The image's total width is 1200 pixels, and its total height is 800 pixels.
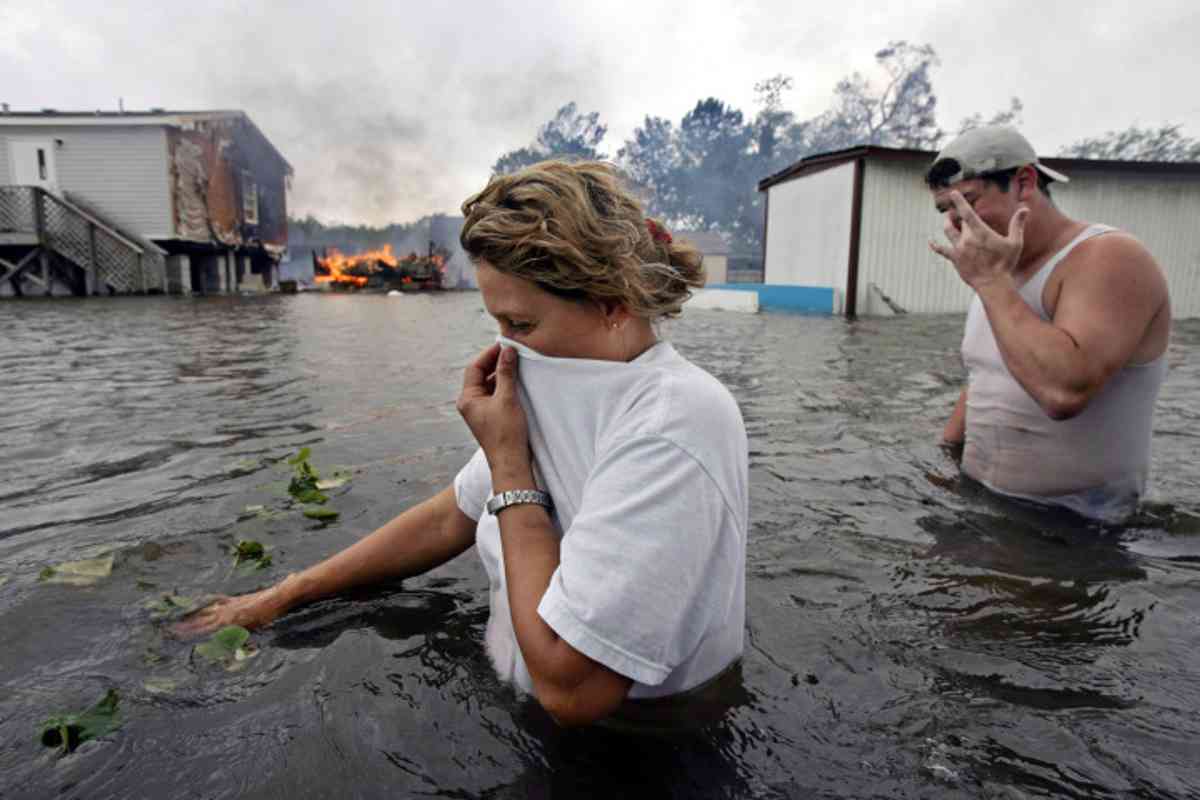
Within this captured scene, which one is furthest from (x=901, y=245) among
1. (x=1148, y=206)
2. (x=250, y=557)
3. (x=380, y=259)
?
(x=380, y=259)

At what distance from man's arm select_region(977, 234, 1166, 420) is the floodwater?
68cm

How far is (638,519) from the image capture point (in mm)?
1321

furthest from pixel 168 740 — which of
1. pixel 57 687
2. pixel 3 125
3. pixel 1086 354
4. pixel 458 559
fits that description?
pixel 3 125

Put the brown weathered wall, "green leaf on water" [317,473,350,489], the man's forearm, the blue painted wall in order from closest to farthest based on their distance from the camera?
the man's forearm < "green leaf on water" [317,473,350,489] < the blue painted wall < the brown weathered wall

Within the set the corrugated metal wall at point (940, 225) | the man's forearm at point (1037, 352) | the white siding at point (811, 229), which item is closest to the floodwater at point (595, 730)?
the man's forearm at point (1037, 352)

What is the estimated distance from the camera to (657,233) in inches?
64.1

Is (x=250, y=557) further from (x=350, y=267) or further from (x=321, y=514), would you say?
(x=350, y=267)

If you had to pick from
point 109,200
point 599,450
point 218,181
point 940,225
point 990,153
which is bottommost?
point 599,450

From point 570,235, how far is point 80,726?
5.41 ft

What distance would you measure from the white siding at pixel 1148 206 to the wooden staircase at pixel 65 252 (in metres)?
25.4

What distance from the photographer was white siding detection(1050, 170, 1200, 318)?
17.7 m

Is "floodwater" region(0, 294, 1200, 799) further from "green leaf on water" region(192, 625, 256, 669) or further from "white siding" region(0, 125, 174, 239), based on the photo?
"white siding" region(0, 125, 174, 239)

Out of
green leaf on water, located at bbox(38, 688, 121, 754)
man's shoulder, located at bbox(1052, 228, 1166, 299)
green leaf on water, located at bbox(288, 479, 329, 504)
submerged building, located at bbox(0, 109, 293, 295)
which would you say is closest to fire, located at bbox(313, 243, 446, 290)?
submerged building, located at bbox(0, 109, 293, 295)

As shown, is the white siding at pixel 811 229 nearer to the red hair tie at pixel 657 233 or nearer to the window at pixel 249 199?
the red hair tie at pixel 657 233
